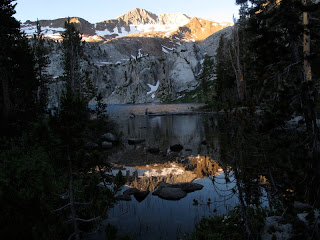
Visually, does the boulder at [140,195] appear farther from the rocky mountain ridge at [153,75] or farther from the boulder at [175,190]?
the rocky mountain ridge at [153,75]

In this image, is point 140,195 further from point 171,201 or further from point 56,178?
point 56,178

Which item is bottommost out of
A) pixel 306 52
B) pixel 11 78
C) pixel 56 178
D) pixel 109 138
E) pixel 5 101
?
pixel 109 138

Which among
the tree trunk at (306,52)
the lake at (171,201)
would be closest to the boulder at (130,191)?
the lake at (171,201)

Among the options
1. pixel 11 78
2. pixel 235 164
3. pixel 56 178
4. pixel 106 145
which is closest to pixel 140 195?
pixel 56 178

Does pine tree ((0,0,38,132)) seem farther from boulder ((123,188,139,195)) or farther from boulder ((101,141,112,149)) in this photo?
boulder ((123,188,139,195))

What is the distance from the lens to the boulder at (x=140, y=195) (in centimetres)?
975

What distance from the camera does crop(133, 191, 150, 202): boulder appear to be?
975 centimetres

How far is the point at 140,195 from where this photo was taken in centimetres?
999

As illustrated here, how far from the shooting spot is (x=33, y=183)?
27.3 ft

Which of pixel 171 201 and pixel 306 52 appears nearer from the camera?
pixel 306 52

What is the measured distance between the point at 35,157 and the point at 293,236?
1076 centimetres

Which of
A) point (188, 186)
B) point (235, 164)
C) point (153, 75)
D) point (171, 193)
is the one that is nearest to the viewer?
point (235, 164)

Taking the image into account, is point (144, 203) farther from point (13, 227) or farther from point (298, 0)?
point (298, 0)

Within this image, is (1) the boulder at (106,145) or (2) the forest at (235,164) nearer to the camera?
(2) the forest at (235,164)
